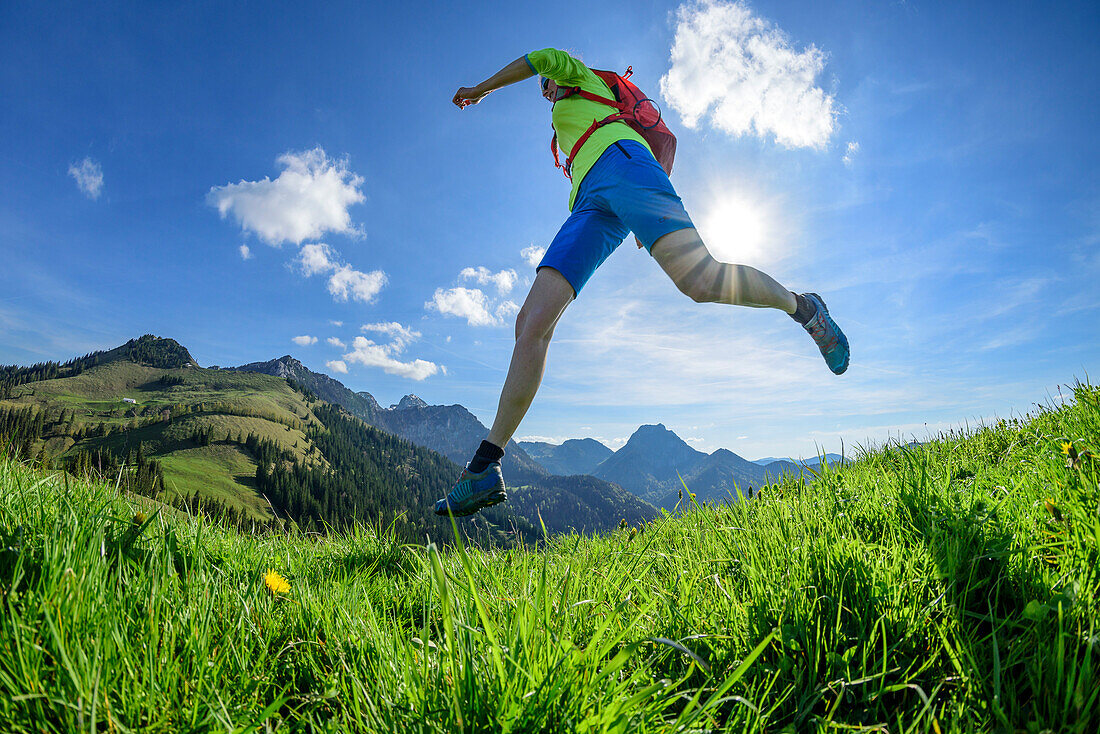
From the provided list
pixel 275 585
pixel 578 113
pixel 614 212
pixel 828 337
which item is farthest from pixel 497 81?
pixel 275 585

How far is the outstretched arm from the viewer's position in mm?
4035

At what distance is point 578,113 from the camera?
3.99m

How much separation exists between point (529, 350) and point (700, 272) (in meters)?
1.33

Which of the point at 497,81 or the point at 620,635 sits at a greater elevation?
the point at 497,81

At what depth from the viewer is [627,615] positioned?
1902mm

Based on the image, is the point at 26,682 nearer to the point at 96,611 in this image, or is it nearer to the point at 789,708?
the point at 96,611

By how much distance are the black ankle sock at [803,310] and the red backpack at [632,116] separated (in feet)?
5.47

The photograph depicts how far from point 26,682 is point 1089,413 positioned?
16.7 feet

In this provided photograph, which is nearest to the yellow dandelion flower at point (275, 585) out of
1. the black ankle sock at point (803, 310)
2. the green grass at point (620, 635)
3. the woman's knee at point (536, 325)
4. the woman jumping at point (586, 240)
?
the green grass at point (620, 635)

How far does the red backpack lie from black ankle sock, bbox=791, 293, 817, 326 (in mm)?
1667

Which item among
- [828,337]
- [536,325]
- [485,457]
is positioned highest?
[828,337]

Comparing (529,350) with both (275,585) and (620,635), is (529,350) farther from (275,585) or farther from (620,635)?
(620,635)

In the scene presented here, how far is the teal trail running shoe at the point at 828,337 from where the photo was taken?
4.49 meters

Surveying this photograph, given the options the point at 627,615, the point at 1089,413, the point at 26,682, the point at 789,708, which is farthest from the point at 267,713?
the point at 1089,413
